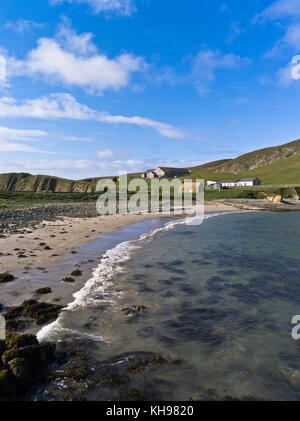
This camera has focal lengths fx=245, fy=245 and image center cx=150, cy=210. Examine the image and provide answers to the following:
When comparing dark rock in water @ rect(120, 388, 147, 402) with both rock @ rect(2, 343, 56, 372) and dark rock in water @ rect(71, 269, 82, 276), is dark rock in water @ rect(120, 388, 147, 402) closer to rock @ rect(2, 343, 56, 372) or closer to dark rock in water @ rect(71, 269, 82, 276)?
rock @ rect(2, 343, 56, 372)

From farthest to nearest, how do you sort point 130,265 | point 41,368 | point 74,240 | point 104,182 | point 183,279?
point 104,182, point 74,240, point 130,265, point 183,279, point 41,368

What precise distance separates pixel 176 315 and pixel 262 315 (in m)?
4.08

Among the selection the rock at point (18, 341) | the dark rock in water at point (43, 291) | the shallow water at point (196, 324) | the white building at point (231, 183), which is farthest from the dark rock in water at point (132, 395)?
the white building at point (231, 183)

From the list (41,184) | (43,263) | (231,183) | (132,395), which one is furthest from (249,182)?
(132,395)

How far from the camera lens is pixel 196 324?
10.5 metres

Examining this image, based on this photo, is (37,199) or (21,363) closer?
(21,363)

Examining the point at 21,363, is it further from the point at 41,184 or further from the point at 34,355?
the point at 41,184

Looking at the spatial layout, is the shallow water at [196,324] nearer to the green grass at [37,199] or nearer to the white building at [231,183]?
the green grass at [37,199]

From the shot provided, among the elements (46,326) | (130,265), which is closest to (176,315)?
(46,326)

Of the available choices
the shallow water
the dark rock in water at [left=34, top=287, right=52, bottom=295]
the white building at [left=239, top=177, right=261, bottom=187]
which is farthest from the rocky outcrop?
the dark rock in water at [left=34, top=287, right=52, bottom=295]

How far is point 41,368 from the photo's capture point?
7363mm

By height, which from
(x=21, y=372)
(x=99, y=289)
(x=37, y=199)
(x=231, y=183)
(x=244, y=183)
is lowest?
(x=99, y=289)

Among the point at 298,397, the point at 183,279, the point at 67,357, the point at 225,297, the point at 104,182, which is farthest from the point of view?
the point at 104,182
